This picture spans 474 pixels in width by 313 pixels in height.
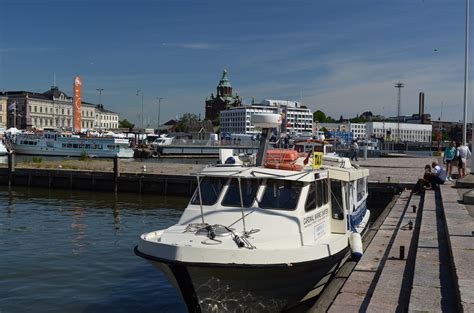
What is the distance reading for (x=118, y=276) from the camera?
1616 centimetres

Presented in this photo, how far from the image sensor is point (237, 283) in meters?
10.3

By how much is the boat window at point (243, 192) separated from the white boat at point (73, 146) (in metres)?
88.2

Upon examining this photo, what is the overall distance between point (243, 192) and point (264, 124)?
2210mm

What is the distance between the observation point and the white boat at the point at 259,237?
1014 centimetres

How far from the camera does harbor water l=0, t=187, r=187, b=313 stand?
13773 millimetres

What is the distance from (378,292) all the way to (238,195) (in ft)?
13.7

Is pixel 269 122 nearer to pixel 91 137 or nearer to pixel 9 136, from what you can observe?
pixel 91 137

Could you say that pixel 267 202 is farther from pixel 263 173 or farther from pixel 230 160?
pixel 230 160

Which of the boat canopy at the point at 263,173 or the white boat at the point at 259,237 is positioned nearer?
the white boat at the point at 259,237

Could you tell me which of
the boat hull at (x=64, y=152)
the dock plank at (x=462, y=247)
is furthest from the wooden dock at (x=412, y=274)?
the boat hull at (x=64, y=152)

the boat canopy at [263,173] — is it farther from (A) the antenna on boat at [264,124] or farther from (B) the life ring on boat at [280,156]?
(A) the antenna on boat at [264,124]

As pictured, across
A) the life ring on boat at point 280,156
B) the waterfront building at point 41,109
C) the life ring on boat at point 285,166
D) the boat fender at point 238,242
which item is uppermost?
the waterfront building at point 41,109

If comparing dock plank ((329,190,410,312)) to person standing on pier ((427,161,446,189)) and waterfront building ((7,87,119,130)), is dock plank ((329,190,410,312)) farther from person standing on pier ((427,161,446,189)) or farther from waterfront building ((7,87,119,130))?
waterfront building ((7,87,119,130))

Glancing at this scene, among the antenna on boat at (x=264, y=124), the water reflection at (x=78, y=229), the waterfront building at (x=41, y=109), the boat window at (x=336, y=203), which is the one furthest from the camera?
the waterfront building at (x=41, y=109)
